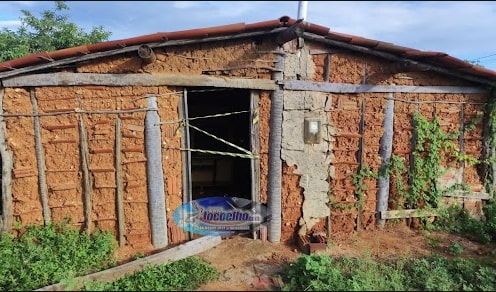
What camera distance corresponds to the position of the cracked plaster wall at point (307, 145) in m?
5.79

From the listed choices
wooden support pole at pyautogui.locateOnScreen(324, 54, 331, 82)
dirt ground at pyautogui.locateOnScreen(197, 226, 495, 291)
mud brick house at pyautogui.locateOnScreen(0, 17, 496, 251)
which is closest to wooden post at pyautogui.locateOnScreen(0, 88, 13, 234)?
mud brick house at pyautogui.locateOnScreen(0, 17, 496, 251)

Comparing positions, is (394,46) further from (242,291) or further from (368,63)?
(242,291)

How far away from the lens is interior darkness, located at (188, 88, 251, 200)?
871cm

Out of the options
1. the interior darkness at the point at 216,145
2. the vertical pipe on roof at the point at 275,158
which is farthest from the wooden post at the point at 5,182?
the vertical pipe on roof at the point at 275,158

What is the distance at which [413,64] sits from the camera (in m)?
5.61

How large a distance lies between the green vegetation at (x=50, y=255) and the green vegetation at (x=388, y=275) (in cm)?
286

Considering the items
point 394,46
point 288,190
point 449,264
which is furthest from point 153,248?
point 394,46

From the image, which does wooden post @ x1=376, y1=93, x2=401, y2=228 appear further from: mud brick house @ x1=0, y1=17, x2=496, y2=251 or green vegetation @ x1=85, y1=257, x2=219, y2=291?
green vegetation @ x1=85, y1=257, x2=219, y2=291

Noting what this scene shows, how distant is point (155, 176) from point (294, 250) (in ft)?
8.81

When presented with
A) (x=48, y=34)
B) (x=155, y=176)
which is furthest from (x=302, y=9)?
(x=48, y=34)

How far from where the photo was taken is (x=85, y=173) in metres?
5.34

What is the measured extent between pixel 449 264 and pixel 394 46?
11.7ft

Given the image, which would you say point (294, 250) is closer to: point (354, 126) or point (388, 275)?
point (388, 275)

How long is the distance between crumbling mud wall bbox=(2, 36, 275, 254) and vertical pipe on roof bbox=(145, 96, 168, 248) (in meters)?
0.08
